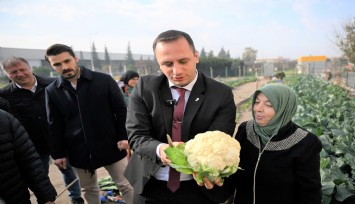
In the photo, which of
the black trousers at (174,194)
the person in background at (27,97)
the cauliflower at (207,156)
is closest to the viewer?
the cauliflower at (207,156)

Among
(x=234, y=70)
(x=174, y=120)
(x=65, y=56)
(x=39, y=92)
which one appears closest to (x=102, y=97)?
(x=65, y=56)

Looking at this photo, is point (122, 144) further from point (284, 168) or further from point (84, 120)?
point (284, 168)

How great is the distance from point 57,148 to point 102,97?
0.84 meters

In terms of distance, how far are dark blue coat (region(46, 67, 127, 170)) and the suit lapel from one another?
1.61 meters

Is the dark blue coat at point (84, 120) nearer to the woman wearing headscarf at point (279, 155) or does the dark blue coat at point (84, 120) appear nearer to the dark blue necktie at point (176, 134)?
the dark blue necktie at point (176, 134)

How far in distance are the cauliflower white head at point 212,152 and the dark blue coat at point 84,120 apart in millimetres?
1753

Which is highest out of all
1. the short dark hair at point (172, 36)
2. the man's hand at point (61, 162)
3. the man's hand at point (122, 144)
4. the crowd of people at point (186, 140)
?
the short dark hair at point (172, 36)

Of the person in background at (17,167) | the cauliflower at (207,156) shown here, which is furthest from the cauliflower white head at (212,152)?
the person in background at (17,167)

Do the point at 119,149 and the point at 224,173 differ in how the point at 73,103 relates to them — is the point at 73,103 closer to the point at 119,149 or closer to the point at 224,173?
the point at 119,149

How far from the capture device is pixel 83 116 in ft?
9.29

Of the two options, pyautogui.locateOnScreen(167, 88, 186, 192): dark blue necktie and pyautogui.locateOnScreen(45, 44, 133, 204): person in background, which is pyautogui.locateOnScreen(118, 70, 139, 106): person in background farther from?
pyautogui.locateOnScreen(167, 88, 186, 192): dark blue necktie

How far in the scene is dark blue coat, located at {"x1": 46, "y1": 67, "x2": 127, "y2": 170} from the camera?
2.83 metres

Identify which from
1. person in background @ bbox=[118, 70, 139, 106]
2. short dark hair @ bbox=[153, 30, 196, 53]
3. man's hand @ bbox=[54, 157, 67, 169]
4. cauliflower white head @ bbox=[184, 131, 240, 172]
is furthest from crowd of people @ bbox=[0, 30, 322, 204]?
person in background @ bbox=[118, 70, 139, 106]

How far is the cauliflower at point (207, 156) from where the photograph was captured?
1.42 metres
